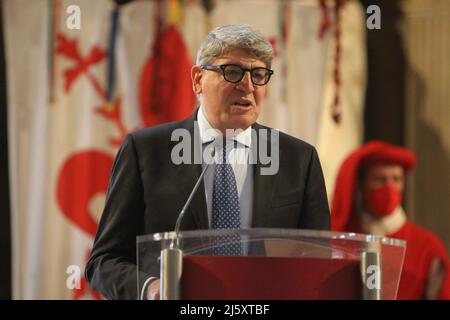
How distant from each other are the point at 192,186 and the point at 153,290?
1.16ft

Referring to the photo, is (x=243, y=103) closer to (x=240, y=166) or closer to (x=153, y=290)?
(x=240, y=166)

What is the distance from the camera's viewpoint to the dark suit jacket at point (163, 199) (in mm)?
2094

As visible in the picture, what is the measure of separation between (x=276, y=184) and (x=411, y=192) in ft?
9.23

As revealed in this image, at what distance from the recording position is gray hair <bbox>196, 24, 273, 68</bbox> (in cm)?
208

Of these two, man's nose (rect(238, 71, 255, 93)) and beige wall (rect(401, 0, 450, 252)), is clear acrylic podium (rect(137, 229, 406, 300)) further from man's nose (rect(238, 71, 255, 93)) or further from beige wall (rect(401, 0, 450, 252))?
beige wall (rect(401, 0, 450, 252))

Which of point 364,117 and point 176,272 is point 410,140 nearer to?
point 364,117

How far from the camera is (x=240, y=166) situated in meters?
2.17

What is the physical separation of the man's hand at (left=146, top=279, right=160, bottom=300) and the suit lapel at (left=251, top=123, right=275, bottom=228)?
1.13 ft

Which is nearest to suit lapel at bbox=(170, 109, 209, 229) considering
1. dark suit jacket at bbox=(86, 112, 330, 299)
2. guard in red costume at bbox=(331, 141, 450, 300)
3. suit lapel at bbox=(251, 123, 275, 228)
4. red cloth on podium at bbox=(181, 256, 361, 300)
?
dark suit jacket at bbox=(86, 112, 330, 299)

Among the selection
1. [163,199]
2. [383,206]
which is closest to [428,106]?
[383,206]

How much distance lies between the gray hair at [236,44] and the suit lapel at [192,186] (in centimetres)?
17

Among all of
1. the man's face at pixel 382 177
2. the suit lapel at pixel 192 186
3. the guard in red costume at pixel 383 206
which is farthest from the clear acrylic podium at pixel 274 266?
the man's face at pixel 382 177

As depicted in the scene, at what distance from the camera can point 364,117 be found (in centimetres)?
486

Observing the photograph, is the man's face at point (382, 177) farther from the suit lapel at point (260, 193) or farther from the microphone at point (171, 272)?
the microphone at point (171, 272)
